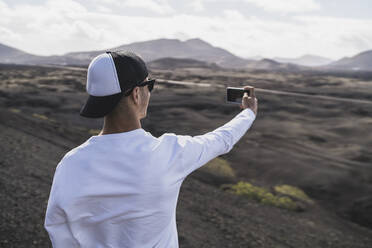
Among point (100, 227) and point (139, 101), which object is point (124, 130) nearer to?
point (139, 101)

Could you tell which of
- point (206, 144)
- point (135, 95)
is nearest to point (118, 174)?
point (135, 95)

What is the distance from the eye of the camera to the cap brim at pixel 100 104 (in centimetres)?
162

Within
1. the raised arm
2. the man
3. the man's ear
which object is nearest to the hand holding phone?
the raised arm

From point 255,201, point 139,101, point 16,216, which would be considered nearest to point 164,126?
point 255,201

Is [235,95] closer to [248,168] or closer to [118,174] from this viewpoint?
[118,174]

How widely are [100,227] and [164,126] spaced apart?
30268mm

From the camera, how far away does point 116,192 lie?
1.53 metres

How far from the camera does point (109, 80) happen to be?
160 centimetres

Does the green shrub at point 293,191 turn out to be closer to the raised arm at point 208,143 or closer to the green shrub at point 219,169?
the green shrub at point 219,169

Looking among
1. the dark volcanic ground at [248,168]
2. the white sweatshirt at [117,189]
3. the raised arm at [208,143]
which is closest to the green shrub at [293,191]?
the dark volcanic ground at [248,168]

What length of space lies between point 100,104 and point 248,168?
60.6ft

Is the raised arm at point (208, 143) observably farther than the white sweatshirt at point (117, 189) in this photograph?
Yes

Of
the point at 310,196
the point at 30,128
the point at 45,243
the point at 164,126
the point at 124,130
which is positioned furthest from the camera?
the point at 164,126

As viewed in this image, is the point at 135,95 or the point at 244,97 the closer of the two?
the point at 135,95
